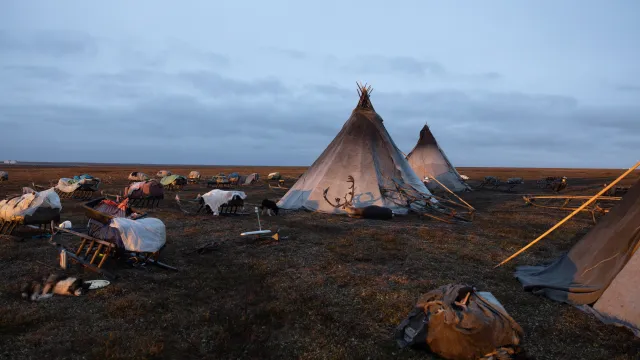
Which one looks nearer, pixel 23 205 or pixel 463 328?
pixel 463 328

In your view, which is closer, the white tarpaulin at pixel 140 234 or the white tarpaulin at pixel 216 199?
the white tarpaulin at pixel 140 234

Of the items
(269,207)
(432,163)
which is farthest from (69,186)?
(432,163)

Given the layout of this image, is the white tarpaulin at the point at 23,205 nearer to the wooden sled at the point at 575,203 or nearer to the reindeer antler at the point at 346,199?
the reindeer antler at the point at 346,199

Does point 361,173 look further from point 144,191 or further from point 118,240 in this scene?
point 118,240

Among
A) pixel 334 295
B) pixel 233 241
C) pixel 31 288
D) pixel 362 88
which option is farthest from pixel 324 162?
pixel 31 288

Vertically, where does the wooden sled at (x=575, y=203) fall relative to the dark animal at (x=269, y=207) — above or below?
above

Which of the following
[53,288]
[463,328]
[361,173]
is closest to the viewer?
[463,328]

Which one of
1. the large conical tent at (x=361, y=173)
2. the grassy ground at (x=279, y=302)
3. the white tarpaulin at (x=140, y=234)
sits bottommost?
the grassy ground at (x=279, y=302)

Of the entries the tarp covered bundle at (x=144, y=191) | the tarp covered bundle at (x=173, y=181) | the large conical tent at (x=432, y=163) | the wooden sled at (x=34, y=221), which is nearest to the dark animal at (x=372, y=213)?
the tarp covered bundle at (x=144, y=191)

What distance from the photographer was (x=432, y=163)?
37.8 m

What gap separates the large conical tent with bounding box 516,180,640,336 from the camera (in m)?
7.32

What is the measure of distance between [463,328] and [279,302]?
13.9ft

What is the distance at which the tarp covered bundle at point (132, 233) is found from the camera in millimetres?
9555

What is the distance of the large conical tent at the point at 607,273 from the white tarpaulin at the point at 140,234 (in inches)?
412
